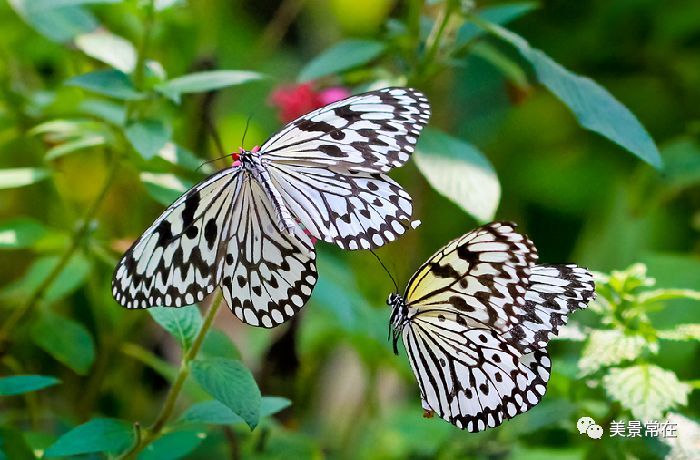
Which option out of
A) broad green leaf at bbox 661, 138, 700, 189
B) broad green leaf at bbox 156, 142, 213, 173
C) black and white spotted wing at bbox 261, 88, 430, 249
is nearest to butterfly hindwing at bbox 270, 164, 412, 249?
black and white spotted wing at bbox 261, 88, 430, 249

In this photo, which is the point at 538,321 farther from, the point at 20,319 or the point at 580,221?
the point at 580,221

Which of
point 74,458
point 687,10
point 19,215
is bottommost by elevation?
point 74,458

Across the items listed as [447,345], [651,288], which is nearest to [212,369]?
[447,345]

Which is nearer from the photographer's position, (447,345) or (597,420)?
(447,345)

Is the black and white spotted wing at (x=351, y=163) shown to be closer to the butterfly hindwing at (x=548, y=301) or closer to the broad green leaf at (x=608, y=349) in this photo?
the butterfly hindwing at (x=548, y=301)

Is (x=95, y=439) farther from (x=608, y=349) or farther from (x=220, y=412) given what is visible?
(x=608, y=349)

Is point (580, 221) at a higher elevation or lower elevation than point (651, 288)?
higher

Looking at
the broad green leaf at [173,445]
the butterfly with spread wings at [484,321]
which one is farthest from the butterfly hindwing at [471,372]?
the broad green leaf at [173,445]
